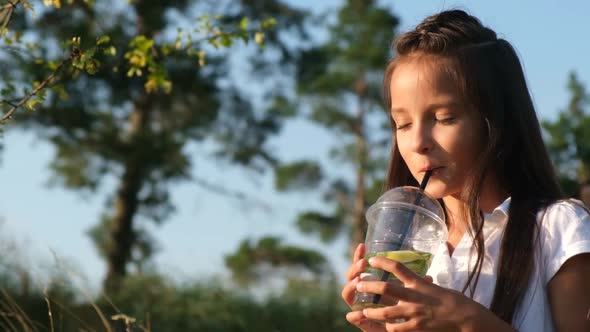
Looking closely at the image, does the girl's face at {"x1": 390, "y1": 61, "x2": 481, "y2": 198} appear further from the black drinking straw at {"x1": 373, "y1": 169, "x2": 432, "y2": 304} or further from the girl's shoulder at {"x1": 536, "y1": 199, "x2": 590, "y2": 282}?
the girl's shoulder at {"x1": 536, "y1": 199, "x2": 590, "y2": 282}

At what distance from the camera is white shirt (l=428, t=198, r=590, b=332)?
5.99ft

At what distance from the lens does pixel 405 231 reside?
1.88 metres

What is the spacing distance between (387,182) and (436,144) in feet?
1.32

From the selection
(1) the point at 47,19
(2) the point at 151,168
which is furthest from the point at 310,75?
(1) the point at 47,19

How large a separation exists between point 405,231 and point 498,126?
38 cm

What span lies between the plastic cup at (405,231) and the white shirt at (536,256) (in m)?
0.09

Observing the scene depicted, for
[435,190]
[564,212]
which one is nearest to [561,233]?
[564,212]

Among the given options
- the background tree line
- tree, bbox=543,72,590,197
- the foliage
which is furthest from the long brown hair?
the foliage

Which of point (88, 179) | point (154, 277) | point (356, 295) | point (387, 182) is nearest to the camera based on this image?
point (356, 295)

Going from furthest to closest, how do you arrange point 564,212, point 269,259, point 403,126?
point 269,259 < point 403,126 < point 564,212

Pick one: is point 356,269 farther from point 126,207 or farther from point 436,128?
point 126,207

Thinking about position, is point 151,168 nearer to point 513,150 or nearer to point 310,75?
point 310,75

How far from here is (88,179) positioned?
42.3ft

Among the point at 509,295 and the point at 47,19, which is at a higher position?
the point at 47,19
